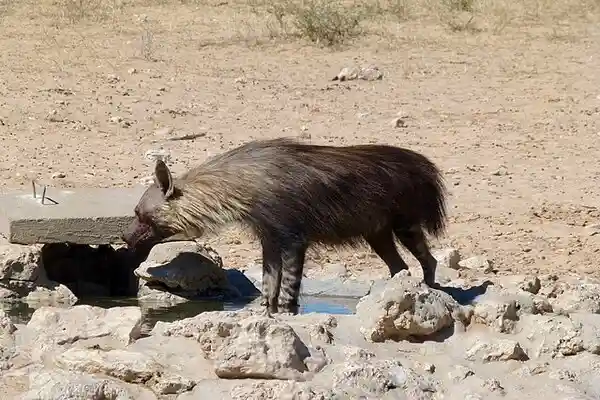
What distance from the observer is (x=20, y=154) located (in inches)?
418

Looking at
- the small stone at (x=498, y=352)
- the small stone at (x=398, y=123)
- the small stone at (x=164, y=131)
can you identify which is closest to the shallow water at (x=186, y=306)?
the small stone at (x=498, y=352)

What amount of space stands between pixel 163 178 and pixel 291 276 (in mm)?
800

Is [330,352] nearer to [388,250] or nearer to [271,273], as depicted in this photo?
[271,273]

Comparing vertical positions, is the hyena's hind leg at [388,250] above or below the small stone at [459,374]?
below

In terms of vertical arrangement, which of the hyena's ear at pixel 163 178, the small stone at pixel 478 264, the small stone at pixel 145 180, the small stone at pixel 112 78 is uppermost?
the hyena's ear at pixel 163 178

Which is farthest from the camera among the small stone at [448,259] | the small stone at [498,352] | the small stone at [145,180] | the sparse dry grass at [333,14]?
the sparse dry grass at [333,14]

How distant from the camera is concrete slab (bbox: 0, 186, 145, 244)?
723cm

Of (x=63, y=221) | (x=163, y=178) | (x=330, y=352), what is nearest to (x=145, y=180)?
(x=63, y=221)

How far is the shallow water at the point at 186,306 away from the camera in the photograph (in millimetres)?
6973

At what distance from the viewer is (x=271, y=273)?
679cm

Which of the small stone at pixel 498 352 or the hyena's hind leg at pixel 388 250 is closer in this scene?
the small stone at pixel 498 352

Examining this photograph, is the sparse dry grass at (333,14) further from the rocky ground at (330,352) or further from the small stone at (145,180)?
the rocky ground at (330,352)

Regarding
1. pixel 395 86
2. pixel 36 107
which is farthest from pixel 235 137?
pixel 395 86

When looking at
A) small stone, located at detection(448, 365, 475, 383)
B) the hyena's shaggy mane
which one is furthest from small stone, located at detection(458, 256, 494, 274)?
small stone, located at detection(448, 365, 475, 383)
